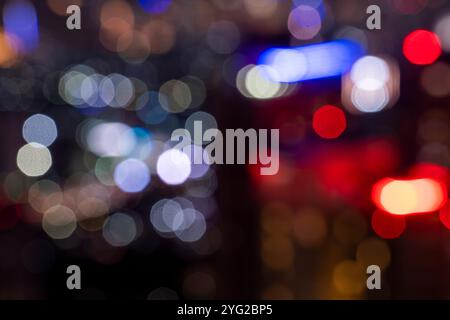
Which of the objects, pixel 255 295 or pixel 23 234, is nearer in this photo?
pixel 255 295

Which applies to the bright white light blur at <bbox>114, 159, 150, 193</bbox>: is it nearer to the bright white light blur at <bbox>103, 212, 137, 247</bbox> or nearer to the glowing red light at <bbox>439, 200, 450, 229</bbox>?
the bright white light blur at <bbox>103, 212, 137, 247</bbox>

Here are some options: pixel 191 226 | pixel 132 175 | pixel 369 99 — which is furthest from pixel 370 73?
pixel 191 226

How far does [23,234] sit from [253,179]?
62cm

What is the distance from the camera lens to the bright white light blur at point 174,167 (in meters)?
1.32

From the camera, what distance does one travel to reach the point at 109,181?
2471 mm

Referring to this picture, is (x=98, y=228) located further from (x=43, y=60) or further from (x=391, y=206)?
(x=391, y=206)

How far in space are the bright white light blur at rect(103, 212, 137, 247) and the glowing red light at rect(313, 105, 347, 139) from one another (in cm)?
80

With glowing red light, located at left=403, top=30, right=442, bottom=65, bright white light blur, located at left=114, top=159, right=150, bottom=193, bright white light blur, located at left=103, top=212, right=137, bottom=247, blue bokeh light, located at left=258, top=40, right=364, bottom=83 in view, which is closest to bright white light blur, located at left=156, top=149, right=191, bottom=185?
bright white light blur, located at left=114, top=159, right=150, bottom=193

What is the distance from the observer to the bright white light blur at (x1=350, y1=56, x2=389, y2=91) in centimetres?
149

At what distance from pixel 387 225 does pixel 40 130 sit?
73cm

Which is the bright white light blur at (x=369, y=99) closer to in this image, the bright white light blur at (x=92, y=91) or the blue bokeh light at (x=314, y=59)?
the blue bokeh light at (x=314, y=59)
